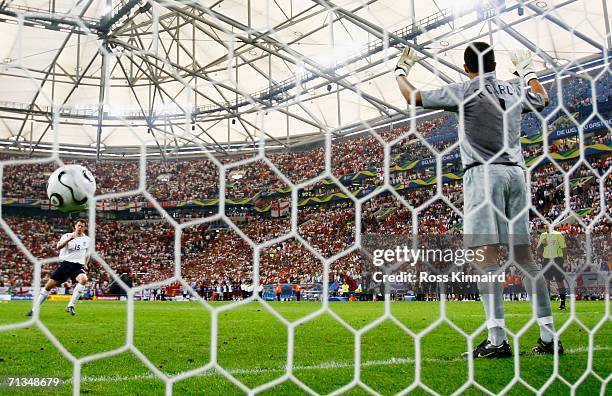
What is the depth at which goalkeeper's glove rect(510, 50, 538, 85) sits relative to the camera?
2348 millimetres

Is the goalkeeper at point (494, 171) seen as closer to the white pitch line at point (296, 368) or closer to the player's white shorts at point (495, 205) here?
the player's white shorts at point (495, 205)

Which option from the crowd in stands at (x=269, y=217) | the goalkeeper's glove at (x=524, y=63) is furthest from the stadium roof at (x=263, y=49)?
the goalkeeper's glove at (x=524, y=63)

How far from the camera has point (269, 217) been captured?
56.6 feet

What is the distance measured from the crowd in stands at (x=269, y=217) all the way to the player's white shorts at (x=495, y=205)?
3841 millimetres

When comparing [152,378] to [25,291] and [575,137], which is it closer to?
[575,137]

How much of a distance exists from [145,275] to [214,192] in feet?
18.7

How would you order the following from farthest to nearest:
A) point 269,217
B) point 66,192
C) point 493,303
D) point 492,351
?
point 269,217 < point 66,192 < point 492,351 < point 493,303

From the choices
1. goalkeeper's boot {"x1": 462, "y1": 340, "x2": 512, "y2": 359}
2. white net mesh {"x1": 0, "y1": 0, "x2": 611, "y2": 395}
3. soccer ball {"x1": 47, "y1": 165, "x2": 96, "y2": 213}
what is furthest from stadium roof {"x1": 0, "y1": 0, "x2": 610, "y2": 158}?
goalkeeper's boot {"x1": 462, "y1": 340, "x2": 512, "y2": 359}

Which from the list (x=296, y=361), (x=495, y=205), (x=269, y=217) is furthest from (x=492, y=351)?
(x=269, y=217)

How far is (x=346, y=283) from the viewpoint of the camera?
13250mm

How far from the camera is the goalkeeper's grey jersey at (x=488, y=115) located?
2.05 metres

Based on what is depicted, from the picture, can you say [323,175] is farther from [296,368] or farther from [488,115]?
[296,368]

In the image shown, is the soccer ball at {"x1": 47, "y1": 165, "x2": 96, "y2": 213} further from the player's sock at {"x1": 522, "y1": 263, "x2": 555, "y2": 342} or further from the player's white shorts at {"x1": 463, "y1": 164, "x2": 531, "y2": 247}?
the player's sock at {"x1": 522, "y1": 263, "x2": 555, "y2": 342}

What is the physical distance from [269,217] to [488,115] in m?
15.2
